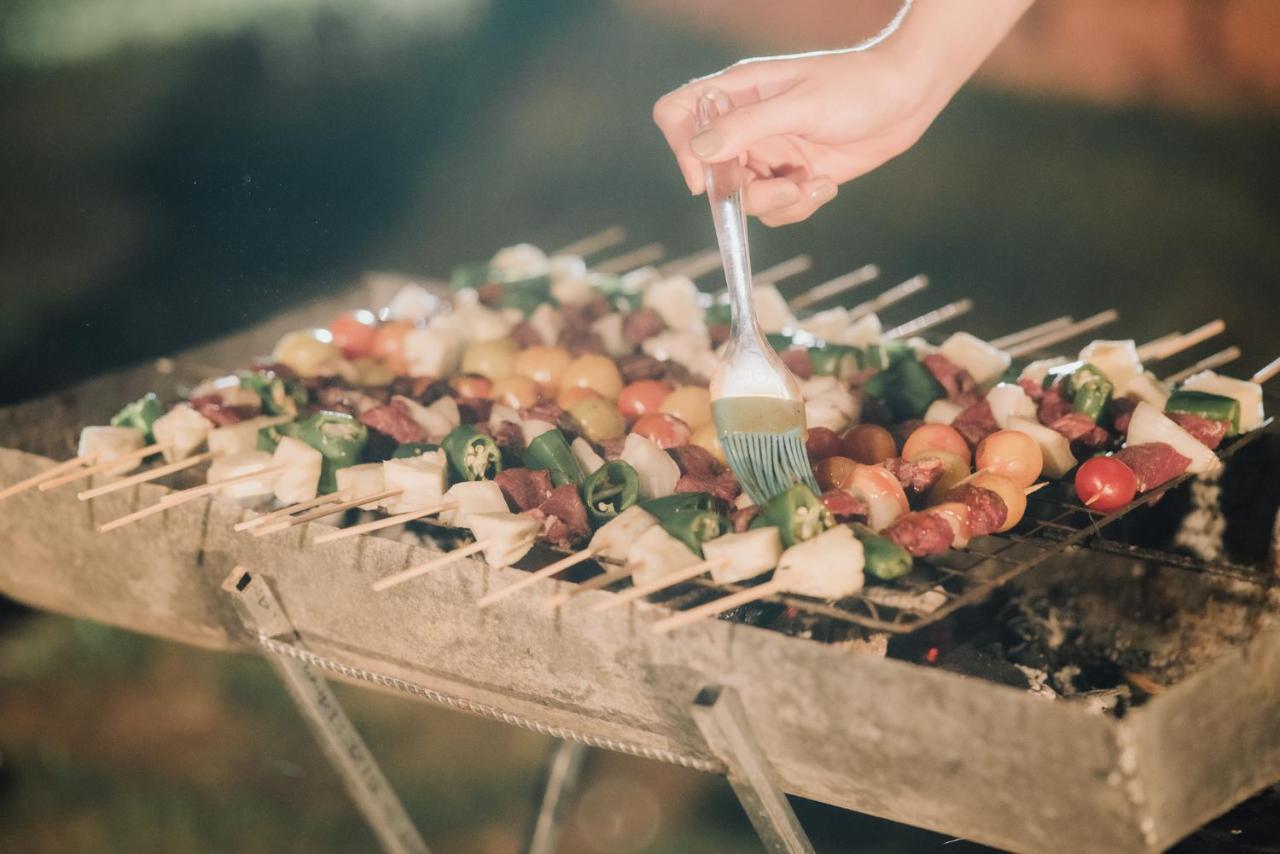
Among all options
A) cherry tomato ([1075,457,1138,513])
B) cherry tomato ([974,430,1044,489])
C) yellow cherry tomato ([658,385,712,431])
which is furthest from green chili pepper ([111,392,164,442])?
cherry tomato ([1075,457,1138,513])

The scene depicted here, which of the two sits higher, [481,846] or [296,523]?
[296,523]

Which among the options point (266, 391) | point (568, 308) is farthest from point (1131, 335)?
point (266, 391)

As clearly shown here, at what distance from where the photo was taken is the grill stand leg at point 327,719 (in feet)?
10.1

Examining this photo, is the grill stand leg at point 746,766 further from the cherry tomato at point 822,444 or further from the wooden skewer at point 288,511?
the wooden skewer at point 288,511

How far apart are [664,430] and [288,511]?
3.51 ft

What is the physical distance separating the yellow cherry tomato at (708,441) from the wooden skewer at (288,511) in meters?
1.00

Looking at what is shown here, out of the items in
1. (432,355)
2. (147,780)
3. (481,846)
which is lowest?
(481,846)

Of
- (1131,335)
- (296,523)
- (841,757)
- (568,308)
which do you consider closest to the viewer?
(841,757)

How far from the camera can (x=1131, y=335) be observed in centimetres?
701

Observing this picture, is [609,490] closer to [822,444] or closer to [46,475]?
Answer: [822,444]

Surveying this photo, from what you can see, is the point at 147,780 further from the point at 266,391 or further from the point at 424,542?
the point at 424,542

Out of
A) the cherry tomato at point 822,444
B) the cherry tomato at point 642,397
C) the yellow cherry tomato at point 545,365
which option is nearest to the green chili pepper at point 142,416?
the yellow cherry tomato at point 545,365

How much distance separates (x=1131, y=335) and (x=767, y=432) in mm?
4816

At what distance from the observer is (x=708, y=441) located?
3410 millimetres
